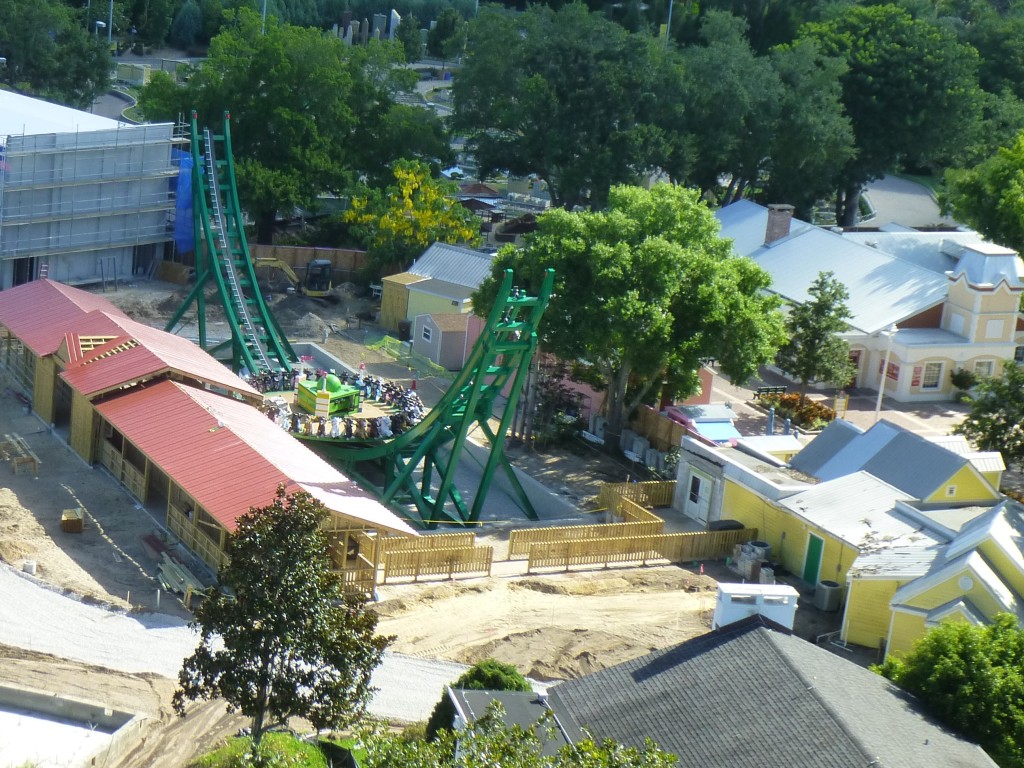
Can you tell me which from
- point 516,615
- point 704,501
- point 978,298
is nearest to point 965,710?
point 516,615

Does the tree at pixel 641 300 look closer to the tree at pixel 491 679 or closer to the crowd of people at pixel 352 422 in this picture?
the crowd of people at pixel 352 422

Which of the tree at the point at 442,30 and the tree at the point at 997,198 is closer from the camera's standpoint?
the tree at the point at 997,198

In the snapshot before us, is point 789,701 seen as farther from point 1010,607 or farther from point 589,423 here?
point 589,423

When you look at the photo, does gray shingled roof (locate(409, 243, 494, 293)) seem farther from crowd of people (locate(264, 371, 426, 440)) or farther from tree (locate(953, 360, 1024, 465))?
→ tree (locate(953, 360, 1024, 465))

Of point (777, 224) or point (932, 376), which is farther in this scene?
point (777, 224)

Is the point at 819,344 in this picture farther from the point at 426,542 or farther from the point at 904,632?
the point at 426,542

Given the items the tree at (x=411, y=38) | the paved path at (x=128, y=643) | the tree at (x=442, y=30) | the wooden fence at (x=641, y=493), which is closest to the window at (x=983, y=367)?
the wooden fence at (x=641, y=493)

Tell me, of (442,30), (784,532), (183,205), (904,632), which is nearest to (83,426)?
(784,532)
